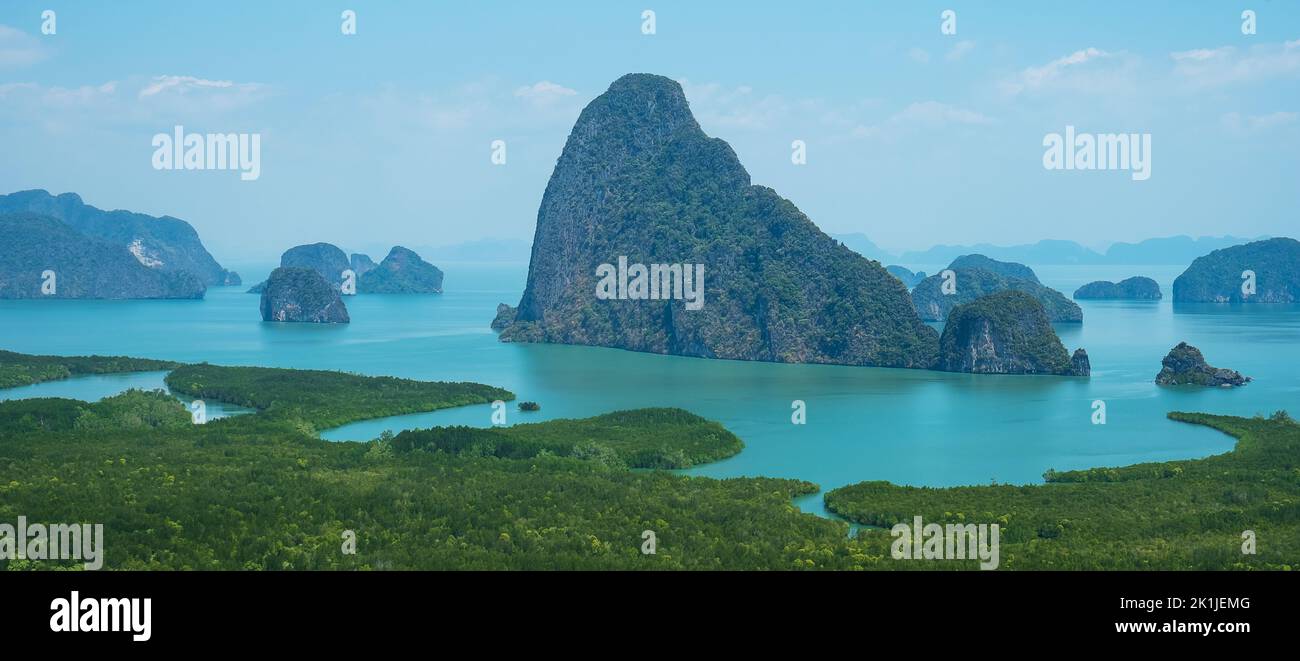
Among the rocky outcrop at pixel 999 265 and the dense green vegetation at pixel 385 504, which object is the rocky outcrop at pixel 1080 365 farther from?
the rocky outcrop at pixel 999 265

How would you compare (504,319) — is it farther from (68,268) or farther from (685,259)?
(68,268)

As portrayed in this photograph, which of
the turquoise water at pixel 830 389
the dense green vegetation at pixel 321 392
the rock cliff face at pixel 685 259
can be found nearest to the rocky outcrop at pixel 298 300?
the turquoise water at pixel 830 389

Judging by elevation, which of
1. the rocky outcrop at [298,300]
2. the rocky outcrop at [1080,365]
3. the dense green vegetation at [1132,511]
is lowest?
the dense green vegetation at [1132,511]

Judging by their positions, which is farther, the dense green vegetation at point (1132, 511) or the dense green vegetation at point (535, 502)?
the dense green vegetation at point (1132, 511)

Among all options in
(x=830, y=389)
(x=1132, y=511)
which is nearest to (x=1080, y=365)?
A: (x=830, y=389)

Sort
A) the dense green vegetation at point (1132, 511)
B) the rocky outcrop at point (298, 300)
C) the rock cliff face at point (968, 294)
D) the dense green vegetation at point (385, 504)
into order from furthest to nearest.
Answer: the rocky outcrop at point (298, 300) → the rock cliff face at point (968, 294) → the dense green vegetation at point (1132, 511) → the dense green vegetation at point (385, 504)
